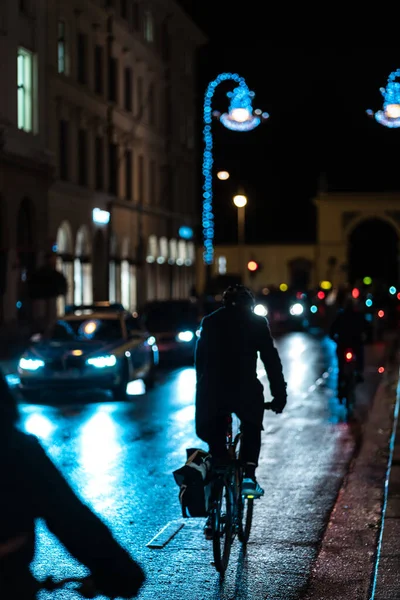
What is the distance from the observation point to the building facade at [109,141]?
39.8m

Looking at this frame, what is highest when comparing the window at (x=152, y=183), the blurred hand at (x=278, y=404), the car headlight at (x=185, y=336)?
the window at (x=152, y=183)

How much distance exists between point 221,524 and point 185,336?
2183 cm

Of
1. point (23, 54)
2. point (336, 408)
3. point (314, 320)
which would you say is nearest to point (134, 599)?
point (336, 408)

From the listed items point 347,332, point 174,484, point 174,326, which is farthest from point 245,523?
point 174,326

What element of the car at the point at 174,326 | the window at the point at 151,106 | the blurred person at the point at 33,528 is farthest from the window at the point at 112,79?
the blurred person at the point at 33,528

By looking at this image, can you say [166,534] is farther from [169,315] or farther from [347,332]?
[169,315]

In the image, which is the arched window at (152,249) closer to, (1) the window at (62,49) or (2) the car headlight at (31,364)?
(1) the window at (62,49)

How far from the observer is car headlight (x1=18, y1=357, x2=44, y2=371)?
19281 mm

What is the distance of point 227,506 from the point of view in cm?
755

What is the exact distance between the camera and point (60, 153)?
44438 millimetres

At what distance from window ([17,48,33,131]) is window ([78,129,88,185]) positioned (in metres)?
7.60

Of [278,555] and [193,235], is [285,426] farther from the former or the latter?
[193,235]

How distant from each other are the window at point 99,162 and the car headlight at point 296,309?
9.33m

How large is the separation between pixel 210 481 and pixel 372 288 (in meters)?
49.4
